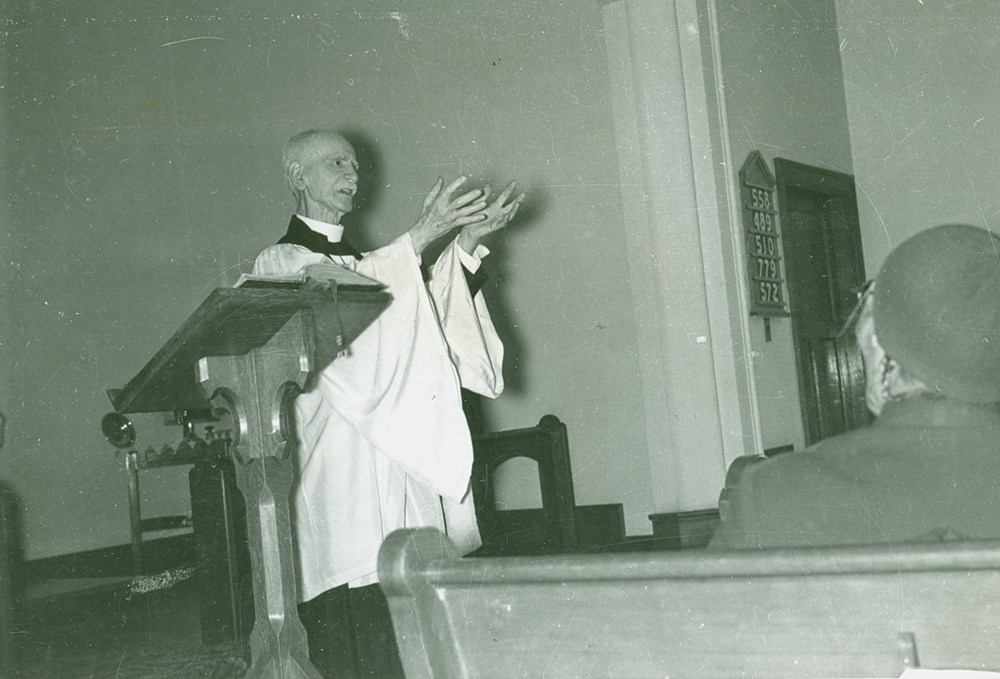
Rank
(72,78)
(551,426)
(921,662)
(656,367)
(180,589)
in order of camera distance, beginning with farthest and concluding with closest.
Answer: (72,78)
(180,589)
(656,367)
(551,426)
(921,662)

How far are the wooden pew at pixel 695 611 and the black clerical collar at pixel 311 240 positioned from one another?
2.33 meters

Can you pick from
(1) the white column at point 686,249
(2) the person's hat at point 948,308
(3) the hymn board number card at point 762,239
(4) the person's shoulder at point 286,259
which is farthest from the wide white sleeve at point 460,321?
(2) the person's hat at point 948,308

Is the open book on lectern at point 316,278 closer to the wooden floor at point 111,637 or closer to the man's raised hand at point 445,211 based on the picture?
the man's raised hand at point 445,211

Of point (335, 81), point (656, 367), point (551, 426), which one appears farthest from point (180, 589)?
point (335, 81)

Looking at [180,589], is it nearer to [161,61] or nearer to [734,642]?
[161,61]

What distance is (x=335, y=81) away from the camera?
5.82 metres

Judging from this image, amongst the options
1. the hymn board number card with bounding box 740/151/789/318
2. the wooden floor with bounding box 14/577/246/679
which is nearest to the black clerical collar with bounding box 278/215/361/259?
the wooden floor with bounding box 14/577/246/679

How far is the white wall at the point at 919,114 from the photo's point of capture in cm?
503

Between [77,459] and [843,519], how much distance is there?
538 cm

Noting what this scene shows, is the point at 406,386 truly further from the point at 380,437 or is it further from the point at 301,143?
the point at 301,143

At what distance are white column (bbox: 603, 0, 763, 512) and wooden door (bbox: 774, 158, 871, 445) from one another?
65 centimetres

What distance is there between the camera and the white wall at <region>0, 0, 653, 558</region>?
16.8 feet

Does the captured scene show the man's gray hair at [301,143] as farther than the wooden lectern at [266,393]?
Yes

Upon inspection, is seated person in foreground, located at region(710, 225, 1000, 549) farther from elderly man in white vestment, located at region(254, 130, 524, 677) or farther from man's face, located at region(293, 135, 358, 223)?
man's face, located at region(293, 135, 358, 223)
